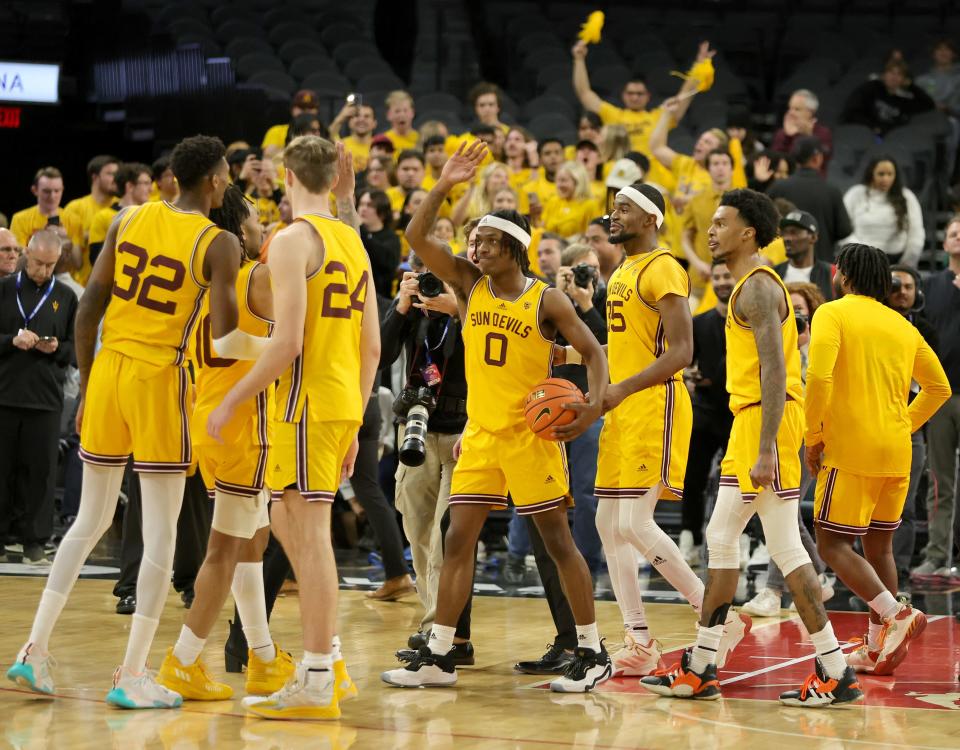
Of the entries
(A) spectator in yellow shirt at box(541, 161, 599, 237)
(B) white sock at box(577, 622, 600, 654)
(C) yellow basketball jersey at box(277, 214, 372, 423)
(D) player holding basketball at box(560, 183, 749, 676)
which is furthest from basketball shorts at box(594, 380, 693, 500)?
(A) spectator in yellow shirt at box(541, 161, 599, 237)

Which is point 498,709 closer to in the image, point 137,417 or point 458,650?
point 458,650

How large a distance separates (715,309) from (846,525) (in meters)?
3.67

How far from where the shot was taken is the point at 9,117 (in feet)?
50.5

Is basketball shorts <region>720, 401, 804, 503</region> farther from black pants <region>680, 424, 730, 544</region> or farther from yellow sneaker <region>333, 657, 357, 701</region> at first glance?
black pants <region>680, 424, 730, 544</region>

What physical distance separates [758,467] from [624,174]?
6.56 metres

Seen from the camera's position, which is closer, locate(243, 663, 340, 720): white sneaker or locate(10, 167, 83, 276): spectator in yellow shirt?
locate(243, 663, 340, 720): white sneaker

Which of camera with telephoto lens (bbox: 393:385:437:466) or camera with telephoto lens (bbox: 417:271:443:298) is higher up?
camera with telephoto lens (bbox: 417:271:443:298)

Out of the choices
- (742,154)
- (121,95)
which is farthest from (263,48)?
(742,154)

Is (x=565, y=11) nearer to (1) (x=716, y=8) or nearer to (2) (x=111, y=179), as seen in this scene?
(1) (x=716, y=8)

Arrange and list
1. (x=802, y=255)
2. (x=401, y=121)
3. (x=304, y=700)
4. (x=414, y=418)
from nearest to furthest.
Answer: (x=304, y=700) < (x=414, y=418) < (x=802, y=255) < (x=401, y=121)

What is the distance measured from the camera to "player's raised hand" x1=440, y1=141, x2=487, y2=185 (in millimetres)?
5613

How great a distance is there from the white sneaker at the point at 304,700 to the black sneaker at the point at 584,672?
109 centimetres

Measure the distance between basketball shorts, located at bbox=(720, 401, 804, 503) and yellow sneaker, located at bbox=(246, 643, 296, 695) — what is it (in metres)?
1.94

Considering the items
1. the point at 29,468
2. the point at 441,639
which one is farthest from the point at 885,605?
the point at 29,468
